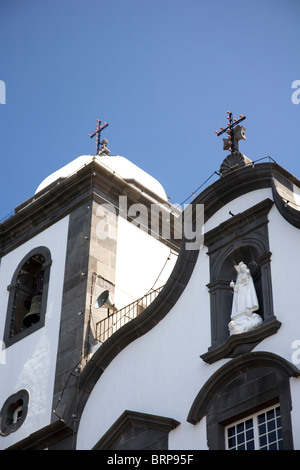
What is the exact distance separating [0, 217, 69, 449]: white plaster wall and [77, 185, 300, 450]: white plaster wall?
2.20 m

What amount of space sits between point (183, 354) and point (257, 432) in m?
3.13

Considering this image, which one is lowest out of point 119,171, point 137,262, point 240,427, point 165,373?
point 240,427

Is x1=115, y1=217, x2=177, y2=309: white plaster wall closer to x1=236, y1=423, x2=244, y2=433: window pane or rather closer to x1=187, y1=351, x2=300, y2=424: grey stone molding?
x1=187, y1=351, x2=300, y2=424: grey stone molding

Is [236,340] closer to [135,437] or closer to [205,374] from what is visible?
[205,374]

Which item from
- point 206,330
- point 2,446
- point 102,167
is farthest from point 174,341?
point 102,167

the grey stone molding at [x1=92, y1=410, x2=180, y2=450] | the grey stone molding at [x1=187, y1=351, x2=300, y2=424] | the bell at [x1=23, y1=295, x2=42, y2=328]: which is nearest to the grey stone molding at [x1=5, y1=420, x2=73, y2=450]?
the grey stone molding at [x1=92, y1=410, x2=180, y2=450]

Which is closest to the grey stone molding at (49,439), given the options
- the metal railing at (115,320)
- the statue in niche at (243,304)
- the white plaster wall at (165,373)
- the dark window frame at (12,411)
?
the white plaster wall at (165,373)

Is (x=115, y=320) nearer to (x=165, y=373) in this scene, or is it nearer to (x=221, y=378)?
(x=165, y=373)

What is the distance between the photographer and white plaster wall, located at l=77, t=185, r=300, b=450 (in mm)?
23797

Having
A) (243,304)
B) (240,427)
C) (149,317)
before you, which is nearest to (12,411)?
(149,317)

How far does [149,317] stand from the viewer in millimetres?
26469
